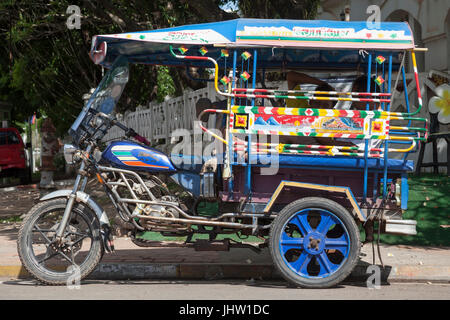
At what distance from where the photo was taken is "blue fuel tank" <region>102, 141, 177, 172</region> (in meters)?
5.98

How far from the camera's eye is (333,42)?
18.6 ft

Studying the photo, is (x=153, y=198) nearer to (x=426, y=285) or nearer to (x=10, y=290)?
(x=10, y=290)

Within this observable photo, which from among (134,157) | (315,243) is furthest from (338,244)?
(134,157)

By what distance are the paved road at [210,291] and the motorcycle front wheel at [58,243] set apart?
139 mm

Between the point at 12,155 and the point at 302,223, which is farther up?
the point at 12,155

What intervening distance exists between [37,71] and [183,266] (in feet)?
49.8

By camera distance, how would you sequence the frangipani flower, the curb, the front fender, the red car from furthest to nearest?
the red car → the frangipani flower → the curb → the front fender

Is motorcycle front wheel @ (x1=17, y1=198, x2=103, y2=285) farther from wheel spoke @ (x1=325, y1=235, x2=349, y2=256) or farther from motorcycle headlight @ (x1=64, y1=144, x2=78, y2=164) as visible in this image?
wheel spoke @ (x1=325, y1=235, x2=349, y2=256)

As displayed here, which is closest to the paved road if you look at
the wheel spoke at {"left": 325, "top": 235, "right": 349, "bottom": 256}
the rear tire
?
the rear tire

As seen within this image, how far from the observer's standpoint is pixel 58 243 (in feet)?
19.4

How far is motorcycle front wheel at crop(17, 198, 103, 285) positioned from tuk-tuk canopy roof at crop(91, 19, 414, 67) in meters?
1.70

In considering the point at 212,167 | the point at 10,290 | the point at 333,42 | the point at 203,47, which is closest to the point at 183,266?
the point at 212,167

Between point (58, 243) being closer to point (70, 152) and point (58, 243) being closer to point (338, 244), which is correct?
point (70, 152)

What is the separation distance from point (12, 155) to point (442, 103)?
14110 mm
